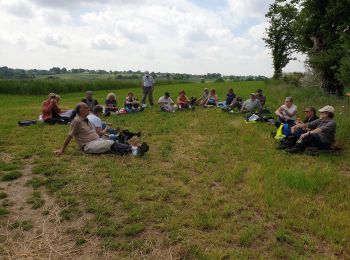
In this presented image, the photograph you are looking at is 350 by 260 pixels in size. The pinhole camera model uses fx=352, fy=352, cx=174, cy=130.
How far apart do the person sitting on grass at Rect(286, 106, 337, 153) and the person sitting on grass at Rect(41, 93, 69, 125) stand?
897 cm

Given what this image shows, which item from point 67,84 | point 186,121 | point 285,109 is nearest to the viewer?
point 285,109

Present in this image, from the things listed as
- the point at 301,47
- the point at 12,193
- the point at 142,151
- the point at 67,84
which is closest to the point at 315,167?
the point at 142,151

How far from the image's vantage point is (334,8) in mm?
→ 20250

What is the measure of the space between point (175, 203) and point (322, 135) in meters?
5.22

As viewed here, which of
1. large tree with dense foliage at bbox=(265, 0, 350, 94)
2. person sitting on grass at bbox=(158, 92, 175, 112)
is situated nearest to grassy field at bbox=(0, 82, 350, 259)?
person sitting on grass at bbox=(158, 92, 175, 112)

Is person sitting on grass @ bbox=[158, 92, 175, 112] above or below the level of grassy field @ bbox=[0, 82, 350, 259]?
above

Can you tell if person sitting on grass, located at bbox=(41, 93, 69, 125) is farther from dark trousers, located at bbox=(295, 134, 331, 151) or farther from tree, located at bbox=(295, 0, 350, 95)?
tree, located at bbox=(295, 0, 350, 95)

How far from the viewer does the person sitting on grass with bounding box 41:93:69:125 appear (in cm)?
1397

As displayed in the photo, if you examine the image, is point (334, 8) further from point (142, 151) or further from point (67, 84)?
point (67, 84)

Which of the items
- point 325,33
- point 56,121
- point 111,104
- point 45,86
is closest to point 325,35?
point 325,33

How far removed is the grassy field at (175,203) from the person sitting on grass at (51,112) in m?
3.39

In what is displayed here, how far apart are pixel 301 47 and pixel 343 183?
2084cm

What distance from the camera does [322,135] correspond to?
31.0 feet

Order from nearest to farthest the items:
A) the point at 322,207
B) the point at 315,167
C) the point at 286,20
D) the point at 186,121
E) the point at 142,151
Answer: the point at 322,207 → the point at 315,167 → the point at 142,151 → the point at 186,121 → the point at 286,20
